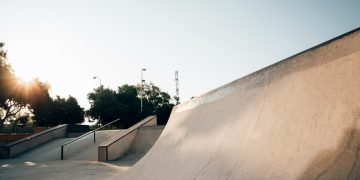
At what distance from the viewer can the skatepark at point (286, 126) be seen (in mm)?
1916

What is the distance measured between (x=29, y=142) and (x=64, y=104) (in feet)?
82.9

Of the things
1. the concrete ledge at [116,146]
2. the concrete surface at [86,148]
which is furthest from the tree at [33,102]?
the concrete ledge at [116,146]

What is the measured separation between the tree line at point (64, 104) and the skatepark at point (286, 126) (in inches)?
946

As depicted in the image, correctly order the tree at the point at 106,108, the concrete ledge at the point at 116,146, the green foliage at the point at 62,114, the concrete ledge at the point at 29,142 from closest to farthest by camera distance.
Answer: the concrete ledge at the point at 116,146 → the concrete ledge at the point at 29,142 → the green foliage at the point at 62,114 → the tree at the point at 106,108

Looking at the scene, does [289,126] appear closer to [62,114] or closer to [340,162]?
[340,162]

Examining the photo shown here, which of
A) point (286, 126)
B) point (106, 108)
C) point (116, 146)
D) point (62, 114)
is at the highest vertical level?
point (106, 108)

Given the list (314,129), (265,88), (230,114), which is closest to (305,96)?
(314,129)

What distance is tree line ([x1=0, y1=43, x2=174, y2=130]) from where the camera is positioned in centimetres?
2417

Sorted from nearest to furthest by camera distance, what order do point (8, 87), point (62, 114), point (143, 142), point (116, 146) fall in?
→ 1. point (116, 146)
2. point (143, 142)
3. point (8, 87)
4. point (62, 114)

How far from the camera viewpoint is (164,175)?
3.74 meters

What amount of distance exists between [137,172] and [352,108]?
3.97 m

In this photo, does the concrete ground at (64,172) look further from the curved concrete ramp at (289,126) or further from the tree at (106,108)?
the tree at (106,108)

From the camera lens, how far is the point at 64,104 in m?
A: 37.8

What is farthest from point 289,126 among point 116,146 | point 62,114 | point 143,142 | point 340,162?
point 62,114
